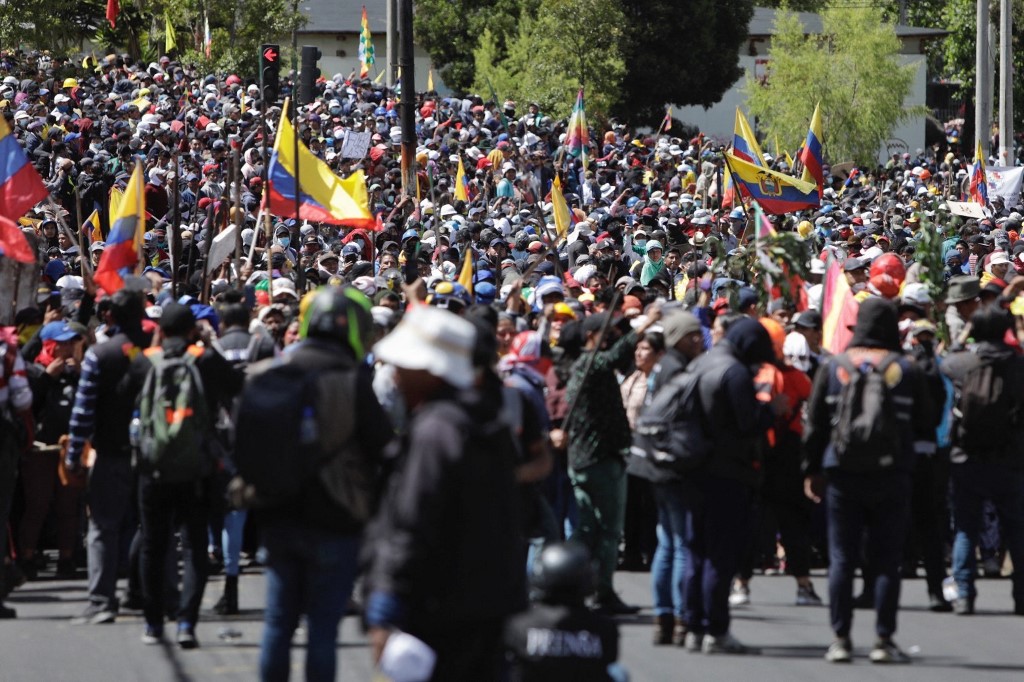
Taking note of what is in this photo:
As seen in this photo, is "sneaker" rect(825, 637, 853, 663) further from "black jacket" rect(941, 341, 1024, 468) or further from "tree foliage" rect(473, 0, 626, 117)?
"tree foliage" rect(473, 0, 626, 117)

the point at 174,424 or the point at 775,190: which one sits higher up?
the point at 775,190

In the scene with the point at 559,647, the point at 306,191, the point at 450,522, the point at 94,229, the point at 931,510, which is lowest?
the point at 931,510

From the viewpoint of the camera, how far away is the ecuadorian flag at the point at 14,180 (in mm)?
13242

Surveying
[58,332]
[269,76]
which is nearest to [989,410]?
[58,332]

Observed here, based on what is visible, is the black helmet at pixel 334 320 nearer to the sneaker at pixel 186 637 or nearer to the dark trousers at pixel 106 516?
the sneaker at pixel 186 637

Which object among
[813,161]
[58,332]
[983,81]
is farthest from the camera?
[983,81]

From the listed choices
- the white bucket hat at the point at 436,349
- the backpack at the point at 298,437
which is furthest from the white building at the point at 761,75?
the white bucket hat at the point at 436,349

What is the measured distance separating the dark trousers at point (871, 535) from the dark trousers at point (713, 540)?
1.42 feet

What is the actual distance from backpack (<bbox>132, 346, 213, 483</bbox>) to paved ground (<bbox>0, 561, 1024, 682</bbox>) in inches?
34.8

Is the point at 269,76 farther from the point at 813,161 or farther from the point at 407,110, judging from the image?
the point at 407,110

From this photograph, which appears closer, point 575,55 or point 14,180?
point 14,180

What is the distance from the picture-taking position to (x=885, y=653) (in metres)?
8.07

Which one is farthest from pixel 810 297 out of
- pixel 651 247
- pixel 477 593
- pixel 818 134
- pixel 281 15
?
pixel 281 15

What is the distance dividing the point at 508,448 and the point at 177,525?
3666 mm
